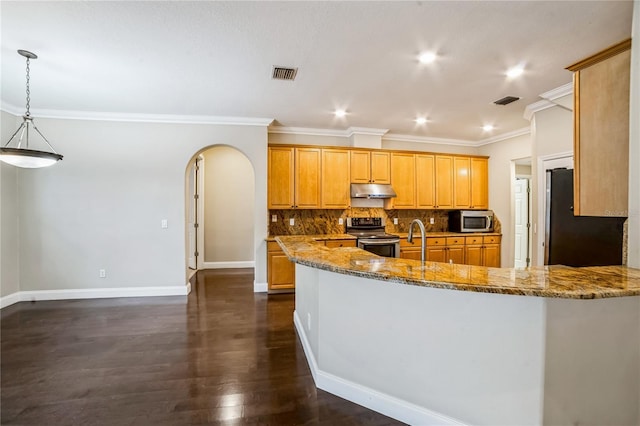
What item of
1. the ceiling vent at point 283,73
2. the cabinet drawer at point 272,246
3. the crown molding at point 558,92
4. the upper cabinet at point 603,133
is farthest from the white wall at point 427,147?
the upper cabinet at point 603,133

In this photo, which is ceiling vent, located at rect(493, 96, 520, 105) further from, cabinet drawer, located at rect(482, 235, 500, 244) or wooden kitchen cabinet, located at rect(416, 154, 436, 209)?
cabinet drawer, located at rect(482, 235, 500, 244)

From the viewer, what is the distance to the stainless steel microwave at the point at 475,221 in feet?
18.5

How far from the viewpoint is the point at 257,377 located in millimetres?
2391

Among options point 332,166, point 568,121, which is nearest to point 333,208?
point 332,166

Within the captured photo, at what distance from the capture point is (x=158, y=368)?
2527 millimetres

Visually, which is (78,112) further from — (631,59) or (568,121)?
(568,121)

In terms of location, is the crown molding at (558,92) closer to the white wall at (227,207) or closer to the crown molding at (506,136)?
the crown molding at (506,136)

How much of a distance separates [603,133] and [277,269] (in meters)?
4.02

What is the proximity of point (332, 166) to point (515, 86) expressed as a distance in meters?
2.76

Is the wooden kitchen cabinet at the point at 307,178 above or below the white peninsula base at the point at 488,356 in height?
above

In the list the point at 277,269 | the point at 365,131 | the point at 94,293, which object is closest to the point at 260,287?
the point at 277,269

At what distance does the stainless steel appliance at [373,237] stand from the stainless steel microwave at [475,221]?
1.53m

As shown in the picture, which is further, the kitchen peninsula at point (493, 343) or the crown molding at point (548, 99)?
the crown molding at point (548, 99)

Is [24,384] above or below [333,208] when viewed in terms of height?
below
